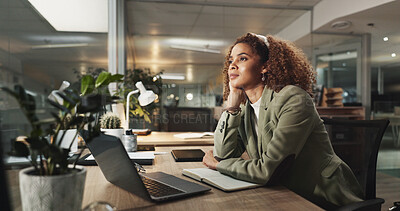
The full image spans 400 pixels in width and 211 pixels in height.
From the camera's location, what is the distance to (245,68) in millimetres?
1397

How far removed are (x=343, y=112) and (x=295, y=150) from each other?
3827mm

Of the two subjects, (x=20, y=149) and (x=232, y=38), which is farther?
(x=232, y=38)

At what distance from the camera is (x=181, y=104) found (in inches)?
155

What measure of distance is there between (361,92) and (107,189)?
4.63 metres

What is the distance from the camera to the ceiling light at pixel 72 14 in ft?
3.60

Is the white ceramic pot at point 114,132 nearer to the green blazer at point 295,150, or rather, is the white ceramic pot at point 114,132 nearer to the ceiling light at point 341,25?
the green blazer at point 295,150

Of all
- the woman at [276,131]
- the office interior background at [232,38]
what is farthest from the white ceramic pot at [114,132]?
the office interior background at [232,38]

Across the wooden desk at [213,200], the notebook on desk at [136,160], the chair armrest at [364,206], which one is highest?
the notebook on desk at [136,160]

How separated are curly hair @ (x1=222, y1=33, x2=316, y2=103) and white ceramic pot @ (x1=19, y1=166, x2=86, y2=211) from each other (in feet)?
3.30

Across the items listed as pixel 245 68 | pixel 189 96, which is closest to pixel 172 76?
pixel 189 96

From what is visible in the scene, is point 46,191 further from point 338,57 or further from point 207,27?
point 338,57

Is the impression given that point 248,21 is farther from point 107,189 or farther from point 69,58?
point 107,189

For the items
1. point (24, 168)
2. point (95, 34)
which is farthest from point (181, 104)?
point (24, 168)

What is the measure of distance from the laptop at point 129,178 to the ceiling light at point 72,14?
509mm
